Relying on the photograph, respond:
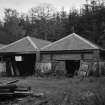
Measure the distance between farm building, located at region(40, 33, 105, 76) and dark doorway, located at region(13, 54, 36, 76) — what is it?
432 centimetres

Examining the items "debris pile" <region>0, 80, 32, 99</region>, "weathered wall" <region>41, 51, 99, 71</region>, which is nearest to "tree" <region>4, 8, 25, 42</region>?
"weathered wall" <region>41, 51, 99, 71</region>

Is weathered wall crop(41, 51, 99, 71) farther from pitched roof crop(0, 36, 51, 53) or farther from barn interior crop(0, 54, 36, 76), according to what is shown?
barn interior crop(0, 54, 36, 76)

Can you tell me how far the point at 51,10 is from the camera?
5900 centimetres

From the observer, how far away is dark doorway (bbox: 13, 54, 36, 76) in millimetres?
25875

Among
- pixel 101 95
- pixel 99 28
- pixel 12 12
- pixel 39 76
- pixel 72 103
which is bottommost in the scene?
pixel 39 76

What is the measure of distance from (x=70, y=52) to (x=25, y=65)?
7.95 meters

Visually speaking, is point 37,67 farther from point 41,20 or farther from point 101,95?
point 41,20

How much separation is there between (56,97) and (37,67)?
11.8m

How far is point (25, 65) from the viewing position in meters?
27.6

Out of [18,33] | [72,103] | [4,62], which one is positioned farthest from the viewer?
[18,33]

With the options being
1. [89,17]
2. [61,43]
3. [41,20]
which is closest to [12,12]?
[41,20]

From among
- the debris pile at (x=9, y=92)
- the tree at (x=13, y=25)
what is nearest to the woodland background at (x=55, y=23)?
the tree at (x=13, y=25)

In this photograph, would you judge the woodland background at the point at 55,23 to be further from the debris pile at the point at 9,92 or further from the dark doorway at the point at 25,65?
the debris pile at the point at 9,92

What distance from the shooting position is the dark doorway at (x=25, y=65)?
25875 millimetres
